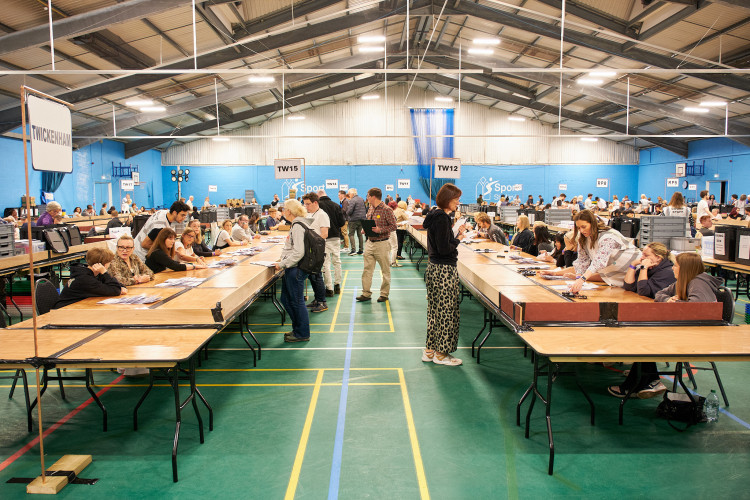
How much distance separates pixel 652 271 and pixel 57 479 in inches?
208

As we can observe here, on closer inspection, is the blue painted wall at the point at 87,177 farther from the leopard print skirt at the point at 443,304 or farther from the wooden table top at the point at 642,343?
the wooden table top at the point at 642,343

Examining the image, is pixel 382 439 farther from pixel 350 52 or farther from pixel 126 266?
pixel 350 52

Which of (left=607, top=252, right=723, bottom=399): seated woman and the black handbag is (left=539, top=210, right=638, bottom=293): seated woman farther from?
the black handbag

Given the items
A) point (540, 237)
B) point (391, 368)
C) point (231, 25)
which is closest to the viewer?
point (391, 368)

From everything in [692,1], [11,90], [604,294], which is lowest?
[604,294]

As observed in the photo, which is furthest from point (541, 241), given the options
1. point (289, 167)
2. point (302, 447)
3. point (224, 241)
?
point (289, 167)

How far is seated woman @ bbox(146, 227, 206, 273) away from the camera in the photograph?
6656 mm

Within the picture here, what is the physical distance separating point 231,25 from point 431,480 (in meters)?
13.8

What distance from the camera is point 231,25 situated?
1396cm

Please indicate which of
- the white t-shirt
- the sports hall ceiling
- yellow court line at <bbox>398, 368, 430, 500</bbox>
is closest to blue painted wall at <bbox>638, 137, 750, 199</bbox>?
the sports hall ceiling

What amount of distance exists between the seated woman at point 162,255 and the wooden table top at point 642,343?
186 inches

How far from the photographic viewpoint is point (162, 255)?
668 cm

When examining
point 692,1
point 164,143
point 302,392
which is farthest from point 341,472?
point 164,143

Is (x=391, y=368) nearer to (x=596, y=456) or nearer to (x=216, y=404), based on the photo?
(x=216, y=404)
